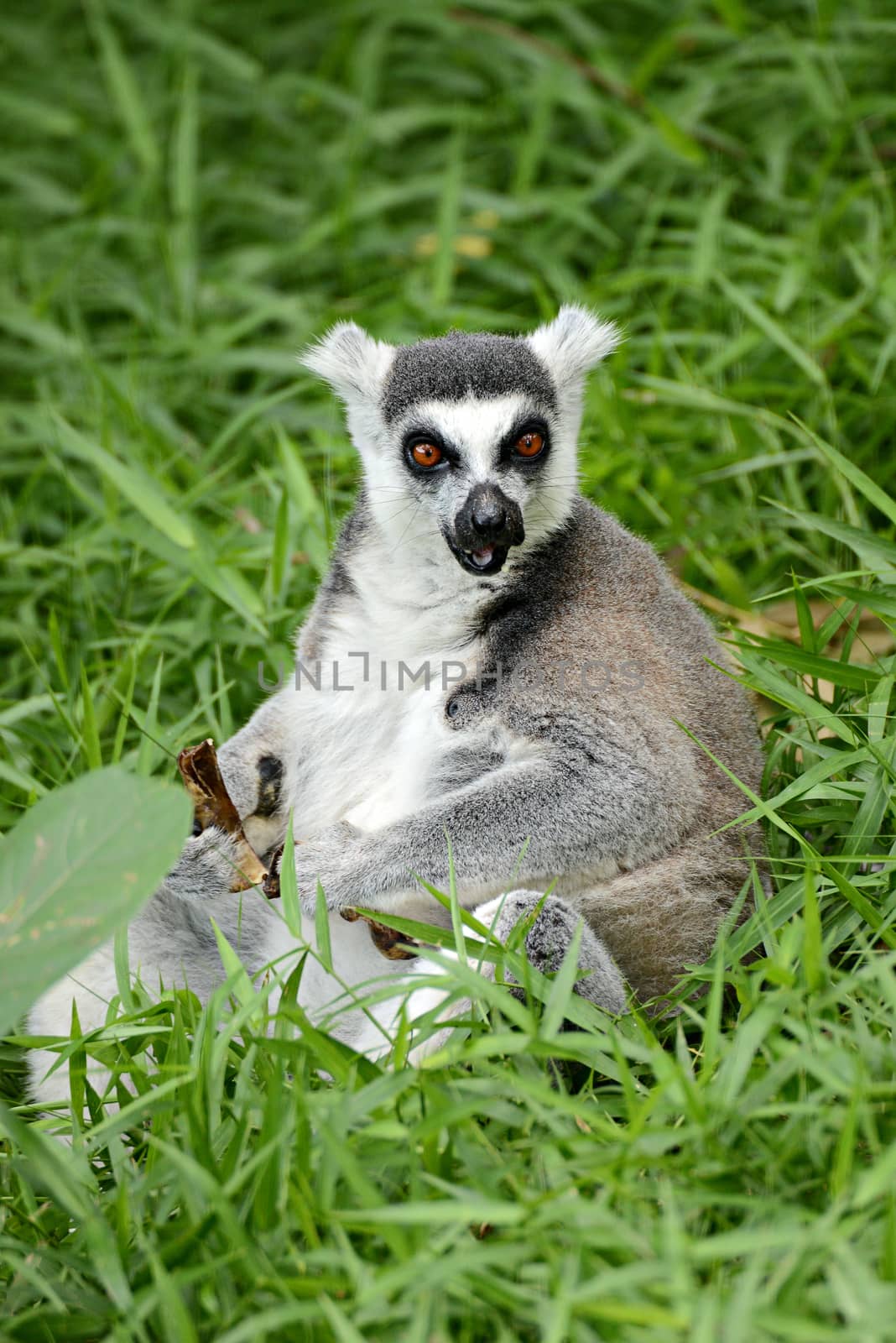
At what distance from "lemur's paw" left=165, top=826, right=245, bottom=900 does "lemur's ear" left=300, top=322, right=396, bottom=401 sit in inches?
43.8

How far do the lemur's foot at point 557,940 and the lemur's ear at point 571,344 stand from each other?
4.21ft

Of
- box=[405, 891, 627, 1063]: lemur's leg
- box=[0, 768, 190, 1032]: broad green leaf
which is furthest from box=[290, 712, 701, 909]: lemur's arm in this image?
box=[0, 768, 190, 1032]: broad green leaf

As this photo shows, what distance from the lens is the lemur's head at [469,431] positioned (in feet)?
9.78

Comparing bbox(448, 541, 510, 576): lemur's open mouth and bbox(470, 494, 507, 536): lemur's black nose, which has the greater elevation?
bbox(470, 494, 507, 536): lemur's black nose

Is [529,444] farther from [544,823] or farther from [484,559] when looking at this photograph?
[544,823]

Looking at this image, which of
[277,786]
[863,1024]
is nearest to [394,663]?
[277,786]

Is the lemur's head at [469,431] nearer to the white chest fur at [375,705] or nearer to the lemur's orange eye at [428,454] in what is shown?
the lemur's orange eye at [428,454]

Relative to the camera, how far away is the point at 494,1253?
2023 mm

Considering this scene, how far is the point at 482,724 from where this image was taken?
9.80 feet

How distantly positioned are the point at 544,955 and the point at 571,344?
1.50 m


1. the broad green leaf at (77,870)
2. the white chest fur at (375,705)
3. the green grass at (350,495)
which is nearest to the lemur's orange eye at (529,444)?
the white chest fur at (375,705)

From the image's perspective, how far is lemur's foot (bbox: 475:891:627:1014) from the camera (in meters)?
2.65

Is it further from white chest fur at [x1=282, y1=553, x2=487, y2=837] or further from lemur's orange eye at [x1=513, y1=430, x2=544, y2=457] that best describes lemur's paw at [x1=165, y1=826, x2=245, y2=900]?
lemur's orange eye at [x1=513, y1=430, x2=544, y2=457]

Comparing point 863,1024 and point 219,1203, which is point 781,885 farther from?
point 219,1203
